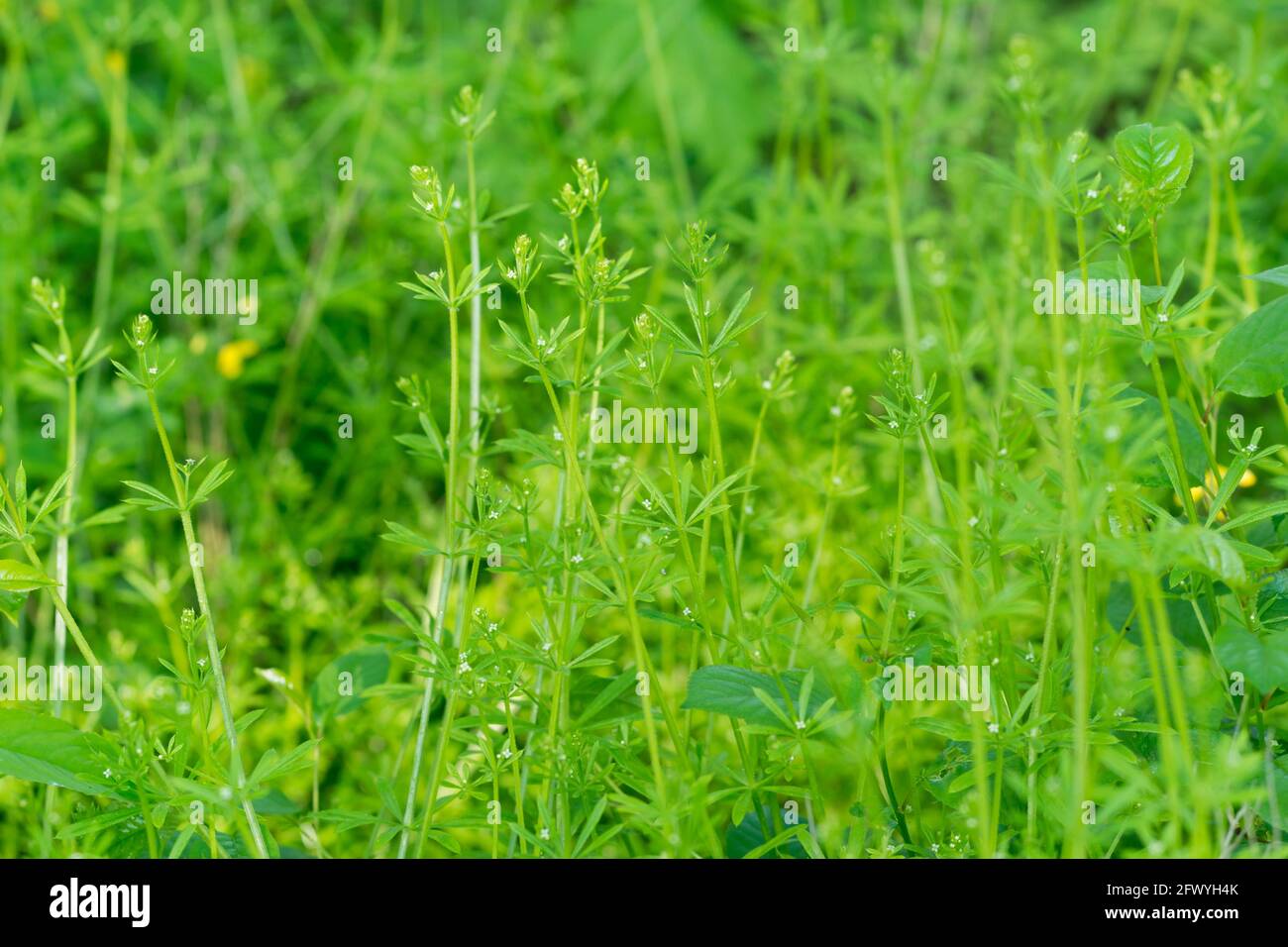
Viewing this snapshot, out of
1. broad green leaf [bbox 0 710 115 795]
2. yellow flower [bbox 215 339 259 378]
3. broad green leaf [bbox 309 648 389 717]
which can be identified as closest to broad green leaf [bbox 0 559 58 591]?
broad green leaf [bbox 0 710 115 795]

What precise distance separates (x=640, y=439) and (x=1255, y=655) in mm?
855

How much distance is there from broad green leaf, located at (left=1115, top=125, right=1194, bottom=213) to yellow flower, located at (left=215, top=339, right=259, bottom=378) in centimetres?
151

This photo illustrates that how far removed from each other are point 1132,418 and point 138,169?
1.73 meters

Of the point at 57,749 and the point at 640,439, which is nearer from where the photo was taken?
the point at 57,749

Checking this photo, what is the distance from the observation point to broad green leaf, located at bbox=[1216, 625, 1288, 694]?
107 centimetres

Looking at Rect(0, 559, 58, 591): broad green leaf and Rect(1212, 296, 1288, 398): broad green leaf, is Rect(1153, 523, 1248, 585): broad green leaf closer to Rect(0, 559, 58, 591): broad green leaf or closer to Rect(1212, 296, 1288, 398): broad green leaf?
Rect(1212, 296, 1288, 398): broad green leaf

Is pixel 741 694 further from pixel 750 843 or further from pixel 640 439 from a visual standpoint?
pixel 640 439

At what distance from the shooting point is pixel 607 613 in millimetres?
1801

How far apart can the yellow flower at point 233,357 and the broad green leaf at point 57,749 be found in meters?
1.01

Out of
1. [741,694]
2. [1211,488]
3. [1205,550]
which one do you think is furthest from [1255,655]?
[741,694]

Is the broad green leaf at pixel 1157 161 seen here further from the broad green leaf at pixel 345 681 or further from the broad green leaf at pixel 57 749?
the broad green leaf at pixel 57 749

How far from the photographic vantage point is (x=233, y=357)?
84.1 inches
